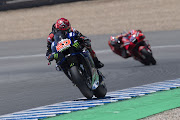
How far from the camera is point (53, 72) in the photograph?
54.6 ft

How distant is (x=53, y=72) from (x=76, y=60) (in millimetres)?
8098

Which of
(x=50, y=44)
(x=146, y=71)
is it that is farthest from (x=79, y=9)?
(x=50, y=44)

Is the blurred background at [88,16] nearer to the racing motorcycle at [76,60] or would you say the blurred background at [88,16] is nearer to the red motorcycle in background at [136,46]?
the red motorcycle in background at [136,46]

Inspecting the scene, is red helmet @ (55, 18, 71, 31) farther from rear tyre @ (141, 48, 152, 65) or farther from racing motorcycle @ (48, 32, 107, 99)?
rear tyre @ (141, 48, 152, 65)

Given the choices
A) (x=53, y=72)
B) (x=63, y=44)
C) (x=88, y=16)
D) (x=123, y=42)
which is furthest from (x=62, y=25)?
(x=88, y=16)

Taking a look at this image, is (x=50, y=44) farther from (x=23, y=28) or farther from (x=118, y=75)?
(x=23, y=28)

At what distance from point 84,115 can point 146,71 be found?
7.64 metres

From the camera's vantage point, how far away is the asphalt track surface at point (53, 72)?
10.7 metres

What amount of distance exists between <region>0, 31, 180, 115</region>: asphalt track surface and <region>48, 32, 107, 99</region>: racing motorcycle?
1177 mm

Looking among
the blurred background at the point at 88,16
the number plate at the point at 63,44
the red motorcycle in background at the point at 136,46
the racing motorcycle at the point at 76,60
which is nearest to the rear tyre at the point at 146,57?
the red motorcycle in background at the point at 136,46

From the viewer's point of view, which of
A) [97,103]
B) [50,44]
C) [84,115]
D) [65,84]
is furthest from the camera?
[65,84]

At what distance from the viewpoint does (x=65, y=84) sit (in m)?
13.1

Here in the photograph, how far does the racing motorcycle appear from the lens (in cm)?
854

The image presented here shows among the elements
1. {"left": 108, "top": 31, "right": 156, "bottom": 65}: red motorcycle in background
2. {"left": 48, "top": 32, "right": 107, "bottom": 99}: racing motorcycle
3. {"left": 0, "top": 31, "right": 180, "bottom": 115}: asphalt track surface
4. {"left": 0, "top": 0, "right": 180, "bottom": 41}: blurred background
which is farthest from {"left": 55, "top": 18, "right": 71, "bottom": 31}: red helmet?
{"left": 0, "top": 0, "right": 180, "bottom": 41}: blurred background
